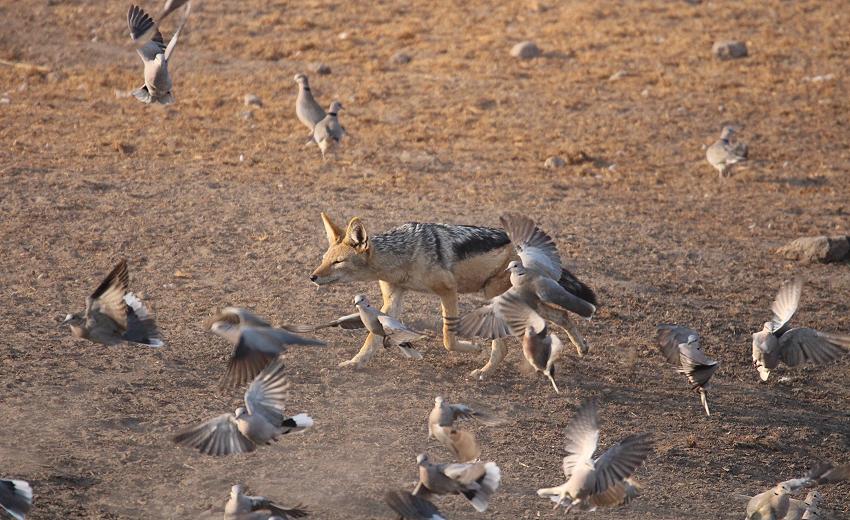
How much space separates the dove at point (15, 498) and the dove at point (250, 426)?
86 centimetres

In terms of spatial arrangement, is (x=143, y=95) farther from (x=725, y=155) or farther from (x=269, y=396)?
(x=725, y=155)

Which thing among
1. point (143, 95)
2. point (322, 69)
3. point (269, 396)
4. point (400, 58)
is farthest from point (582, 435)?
point (400, 58)

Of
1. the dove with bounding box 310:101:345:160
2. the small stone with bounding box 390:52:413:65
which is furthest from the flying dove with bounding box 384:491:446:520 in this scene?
the small stone with bounding box 390:52:413:65

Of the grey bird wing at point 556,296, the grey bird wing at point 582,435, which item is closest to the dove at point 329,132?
the grey bird wing at point 556,296

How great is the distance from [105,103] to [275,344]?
427 inches

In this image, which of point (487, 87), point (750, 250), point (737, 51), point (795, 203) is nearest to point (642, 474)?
point (750, 250)

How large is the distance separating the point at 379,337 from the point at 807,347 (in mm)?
3242

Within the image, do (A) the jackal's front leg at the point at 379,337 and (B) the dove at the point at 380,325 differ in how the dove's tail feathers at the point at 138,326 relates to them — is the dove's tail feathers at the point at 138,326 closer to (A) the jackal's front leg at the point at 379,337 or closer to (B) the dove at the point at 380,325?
(B) the dove at the point at 380,325

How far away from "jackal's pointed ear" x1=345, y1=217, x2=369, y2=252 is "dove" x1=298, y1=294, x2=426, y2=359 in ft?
2.39

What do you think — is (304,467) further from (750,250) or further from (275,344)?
(750,250)

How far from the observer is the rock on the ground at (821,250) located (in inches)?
493

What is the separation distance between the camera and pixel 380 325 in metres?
8.64

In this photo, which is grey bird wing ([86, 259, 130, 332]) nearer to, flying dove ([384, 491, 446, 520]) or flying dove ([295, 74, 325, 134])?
flying dove ([384, 491, 446, 520])

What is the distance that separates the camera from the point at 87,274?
11188 mm
